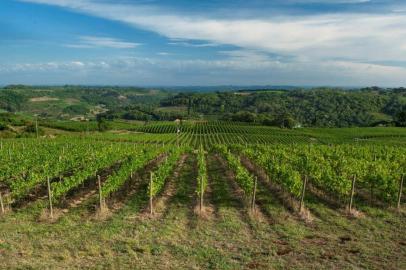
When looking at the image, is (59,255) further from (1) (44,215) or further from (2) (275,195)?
(2) (275,195)

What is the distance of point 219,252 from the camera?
10898mm

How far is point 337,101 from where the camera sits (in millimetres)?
188125

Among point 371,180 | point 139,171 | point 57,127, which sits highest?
point 371,180

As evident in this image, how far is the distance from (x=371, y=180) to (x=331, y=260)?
887cm

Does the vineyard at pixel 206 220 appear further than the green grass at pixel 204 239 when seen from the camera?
Yes

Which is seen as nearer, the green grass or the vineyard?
the green grass

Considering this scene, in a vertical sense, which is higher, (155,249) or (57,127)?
(155,249)

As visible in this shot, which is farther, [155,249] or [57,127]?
[57,127]

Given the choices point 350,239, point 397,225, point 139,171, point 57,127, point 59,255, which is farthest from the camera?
point 57,127

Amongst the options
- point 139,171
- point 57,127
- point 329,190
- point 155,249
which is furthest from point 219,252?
point 57,127

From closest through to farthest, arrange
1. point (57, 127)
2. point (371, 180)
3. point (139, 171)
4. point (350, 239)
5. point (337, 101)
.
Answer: point (350, 239) < point (371, 180) < point (139, 171) < point (57, 127) < point (337, 101)

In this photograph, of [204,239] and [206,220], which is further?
[206,220]

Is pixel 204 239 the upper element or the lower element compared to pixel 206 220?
upper

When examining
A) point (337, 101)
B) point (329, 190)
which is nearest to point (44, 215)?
point (329, 190)
